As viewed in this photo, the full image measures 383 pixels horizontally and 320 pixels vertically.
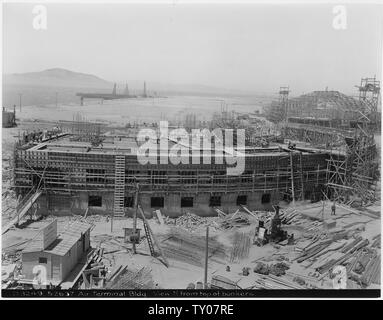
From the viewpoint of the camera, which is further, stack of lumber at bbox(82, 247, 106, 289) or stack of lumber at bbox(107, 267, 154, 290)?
stack of lumber at bbox(107, 267, 154, 290)

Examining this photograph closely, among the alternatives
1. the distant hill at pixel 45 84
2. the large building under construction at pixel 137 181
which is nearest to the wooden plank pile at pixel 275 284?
the large building under construction at pixel 137 181

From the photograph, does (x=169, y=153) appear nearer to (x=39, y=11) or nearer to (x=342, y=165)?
(x=39, y=11)

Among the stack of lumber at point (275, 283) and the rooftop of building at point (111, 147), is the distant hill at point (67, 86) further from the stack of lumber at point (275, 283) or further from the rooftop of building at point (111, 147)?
the stack of lumber at point (275, 283)

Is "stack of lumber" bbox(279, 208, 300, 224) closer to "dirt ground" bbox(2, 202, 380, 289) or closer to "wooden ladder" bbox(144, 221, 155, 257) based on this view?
"dirt ground" bbox(2, 202, 380, 289)

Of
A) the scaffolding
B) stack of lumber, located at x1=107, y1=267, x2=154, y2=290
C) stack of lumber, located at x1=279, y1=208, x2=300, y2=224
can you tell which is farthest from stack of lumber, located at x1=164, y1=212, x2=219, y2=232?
the scaffolding

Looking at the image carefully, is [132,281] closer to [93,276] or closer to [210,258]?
[93,276]
